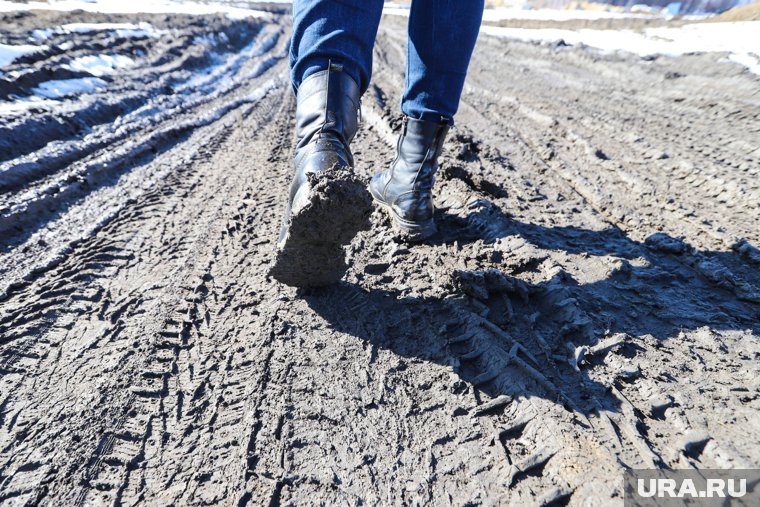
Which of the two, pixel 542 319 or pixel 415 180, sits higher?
pixel 415 180

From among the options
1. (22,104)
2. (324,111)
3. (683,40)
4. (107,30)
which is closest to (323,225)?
(324,111)

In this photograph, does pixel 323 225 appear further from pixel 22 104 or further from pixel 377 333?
pixel 22 104

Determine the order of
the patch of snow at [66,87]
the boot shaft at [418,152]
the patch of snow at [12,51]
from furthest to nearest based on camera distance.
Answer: the patch of snow at [12,51]
the patch of snow at [66,87]
the boot shaft at [418,152]

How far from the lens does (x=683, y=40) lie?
7277 mm

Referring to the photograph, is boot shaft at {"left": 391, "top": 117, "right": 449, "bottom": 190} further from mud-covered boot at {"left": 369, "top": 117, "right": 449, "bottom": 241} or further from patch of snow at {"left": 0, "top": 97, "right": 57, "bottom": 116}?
patch of snow at {"left": 0, "top": 97, "right": 57, "bottom": 116}

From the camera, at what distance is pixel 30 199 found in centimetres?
221

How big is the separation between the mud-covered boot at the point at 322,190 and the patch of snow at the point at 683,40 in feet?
19.5

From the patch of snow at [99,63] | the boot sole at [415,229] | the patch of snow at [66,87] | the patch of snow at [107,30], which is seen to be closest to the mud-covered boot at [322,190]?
the boot sole at [415,229]

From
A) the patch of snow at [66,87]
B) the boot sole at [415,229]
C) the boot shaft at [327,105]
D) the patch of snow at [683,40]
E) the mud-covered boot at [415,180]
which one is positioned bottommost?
the patch of snow at [66,87]

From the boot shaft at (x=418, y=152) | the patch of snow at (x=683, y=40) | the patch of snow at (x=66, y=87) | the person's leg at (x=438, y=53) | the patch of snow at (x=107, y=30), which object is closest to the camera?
the person's leg at (x=438, y=53)

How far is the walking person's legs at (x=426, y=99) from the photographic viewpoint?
1.54 metres

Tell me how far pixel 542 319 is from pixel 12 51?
5510 millimetres

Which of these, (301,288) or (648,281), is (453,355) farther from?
(648,281)

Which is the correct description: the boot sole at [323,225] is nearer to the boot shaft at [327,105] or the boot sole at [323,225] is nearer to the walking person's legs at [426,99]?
the boot shaft at [327,105]
